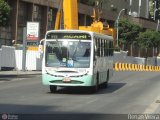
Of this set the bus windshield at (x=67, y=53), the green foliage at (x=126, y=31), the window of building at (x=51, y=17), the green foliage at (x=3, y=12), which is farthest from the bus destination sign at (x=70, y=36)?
the green foliage at (x=126, y=31)

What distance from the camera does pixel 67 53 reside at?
23.6 meters

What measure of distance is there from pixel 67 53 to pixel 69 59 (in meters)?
0.28

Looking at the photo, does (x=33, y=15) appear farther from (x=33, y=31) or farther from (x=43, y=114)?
(x=43, y=114)

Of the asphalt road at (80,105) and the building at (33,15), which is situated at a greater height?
the building at (33,15)

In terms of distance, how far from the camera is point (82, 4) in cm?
8200

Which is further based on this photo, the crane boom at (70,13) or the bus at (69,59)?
the crane boom at (70,13)

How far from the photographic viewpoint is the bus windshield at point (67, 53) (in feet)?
77.2

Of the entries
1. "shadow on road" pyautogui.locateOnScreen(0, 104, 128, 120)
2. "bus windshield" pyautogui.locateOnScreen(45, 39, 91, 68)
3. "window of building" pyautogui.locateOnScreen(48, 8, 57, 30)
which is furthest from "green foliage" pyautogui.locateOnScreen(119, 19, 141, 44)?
"shadow on road" pyautogui.locateOnScreen(0, 104, 128, 120)

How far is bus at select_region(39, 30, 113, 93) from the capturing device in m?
23.3

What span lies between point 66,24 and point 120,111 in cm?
1962

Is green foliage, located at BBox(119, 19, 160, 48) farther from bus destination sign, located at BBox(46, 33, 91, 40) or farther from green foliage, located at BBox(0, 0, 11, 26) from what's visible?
bus destination sign, located at BBox(46, 33, 91, 40)

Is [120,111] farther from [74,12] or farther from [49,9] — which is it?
[49,9]

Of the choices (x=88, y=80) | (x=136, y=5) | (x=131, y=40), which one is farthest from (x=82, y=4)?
(x=88, y=80)

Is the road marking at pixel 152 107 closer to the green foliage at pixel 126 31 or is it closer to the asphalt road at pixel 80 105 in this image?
the asphalt road at pixel 80 105
